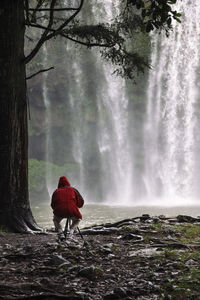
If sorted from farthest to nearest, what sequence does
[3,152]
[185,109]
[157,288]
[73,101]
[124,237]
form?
[73,101] < [185,109] < [3,152] < [124,237] < [157,288]

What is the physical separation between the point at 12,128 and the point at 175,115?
3081 cm

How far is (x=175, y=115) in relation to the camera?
36812 millimetres

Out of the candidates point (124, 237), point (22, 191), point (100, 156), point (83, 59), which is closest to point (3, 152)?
point (22, 191)

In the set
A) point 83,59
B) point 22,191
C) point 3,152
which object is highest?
point 83,59

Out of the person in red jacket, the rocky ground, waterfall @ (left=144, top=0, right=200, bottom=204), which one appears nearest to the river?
the person in red jacket

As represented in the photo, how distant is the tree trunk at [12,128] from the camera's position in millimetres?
7207

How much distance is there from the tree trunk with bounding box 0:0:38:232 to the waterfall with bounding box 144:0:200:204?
26.7 metres

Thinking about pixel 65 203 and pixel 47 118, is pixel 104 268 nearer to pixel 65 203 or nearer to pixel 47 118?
pixel 65 203

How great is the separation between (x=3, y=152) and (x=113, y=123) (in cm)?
3136

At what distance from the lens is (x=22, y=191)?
7.39 metres

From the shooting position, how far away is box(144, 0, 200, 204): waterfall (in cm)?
3506

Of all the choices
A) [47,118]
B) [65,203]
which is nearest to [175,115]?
[47,118]

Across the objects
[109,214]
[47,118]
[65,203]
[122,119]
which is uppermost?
[47,118]

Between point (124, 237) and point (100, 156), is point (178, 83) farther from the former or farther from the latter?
point (124, 237)
